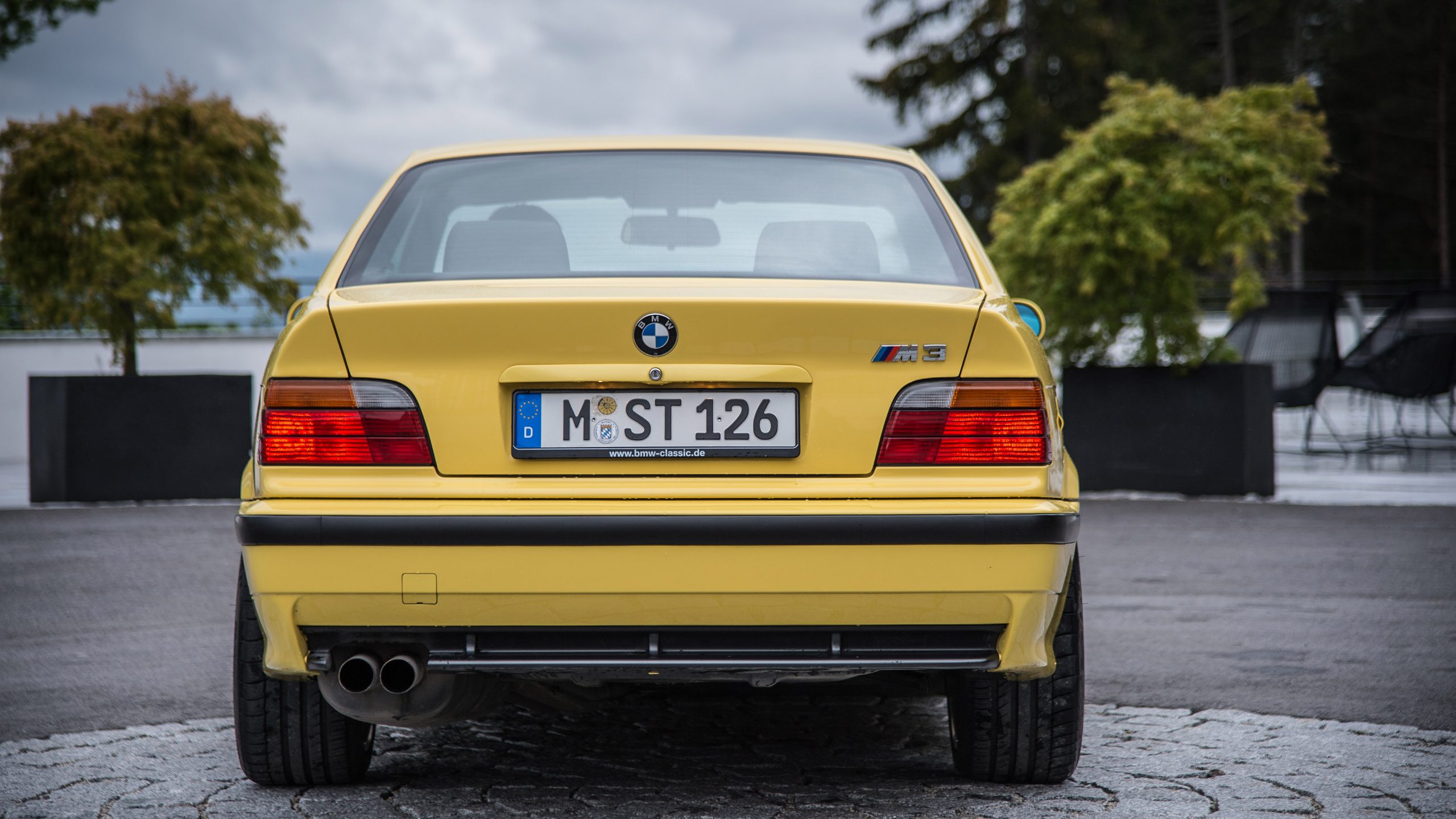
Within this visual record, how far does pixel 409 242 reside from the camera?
313 cm

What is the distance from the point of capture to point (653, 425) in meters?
2.53

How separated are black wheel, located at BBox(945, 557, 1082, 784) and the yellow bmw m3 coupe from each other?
29cm

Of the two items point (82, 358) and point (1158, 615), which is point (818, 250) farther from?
point (82, 358)

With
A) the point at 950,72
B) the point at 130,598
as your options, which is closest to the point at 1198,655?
the point at 130,598

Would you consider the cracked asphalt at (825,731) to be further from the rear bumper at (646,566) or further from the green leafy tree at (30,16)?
the green leafy tree at (30,16)

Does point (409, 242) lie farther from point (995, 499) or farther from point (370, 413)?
point (995, 499)

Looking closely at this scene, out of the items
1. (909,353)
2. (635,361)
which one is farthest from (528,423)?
(909,353)

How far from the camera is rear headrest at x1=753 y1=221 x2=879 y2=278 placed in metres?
2.95

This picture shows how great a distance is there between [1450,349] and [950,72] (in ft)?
61.9

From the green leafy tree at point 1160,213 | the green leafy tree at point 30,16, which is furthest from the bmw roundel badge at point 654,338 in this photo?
the green leafy tree at point 30,16

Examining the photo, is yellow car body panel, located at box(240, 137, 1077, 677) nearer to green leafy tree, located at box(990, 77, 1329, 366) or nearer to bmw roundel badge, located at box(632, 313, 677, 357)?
bmw roundel badge, located at box(632, 313, 677, 357)

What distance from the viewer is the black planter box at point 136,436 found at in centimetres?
1004

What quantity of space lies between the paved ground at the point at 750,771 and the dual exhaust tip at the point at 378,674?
0.44 meters

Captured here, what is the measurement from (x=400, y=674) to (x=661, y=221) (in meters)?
1.26
